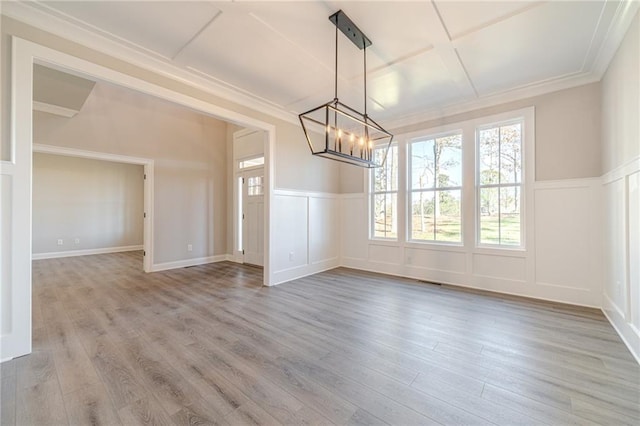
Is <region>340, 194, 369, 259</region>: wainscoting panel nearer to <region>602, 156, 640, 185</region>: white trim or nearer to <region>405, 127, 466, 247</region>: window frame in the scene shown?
<region>405, 127, 466, 247</region>: window frame

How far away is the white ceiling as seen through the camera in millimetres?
2197

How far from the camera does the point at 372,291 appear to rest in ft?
12.8

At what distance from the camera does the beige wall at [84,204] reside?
6617 mm

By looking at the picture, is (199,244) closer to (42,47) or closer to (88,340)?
(88,340)

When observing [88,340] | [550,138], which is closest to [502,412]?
[88,340]

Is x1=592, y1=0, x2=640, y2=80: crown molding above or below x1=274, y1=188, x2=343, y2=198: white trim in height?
above

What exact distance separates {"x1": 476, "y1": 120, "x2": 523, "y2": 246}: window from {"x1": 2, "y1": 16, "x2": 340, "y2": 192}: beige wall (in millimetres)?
2749

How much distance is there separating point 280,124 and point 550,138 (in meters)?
3.96

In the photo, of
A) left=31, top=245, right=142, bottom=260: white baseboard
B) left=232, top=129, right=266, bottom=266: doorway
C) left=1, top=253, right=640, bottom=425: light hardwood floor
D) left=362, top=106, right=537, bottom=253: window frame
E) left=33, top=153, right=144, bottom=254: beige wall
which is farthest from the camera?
left=33, top=153, right=144, bottom=254: beige wall

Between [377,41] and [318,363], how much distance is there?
306 cm

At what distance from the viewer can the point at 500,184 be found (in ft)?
12.7

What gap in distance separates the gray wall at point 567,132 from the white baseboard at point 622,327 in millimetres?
A: 1556

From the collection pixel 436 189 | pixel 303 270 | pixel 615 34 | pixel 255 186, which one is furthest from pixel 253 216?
pixel 615 34

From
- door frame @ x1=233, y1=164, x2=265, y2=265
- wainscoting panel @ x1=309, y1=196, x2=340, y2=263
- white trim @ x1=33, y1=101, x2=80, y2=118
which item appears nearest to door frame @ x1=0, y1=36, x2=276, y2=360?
white trim @ x1=33, y1=101, x2=80, y2=118
